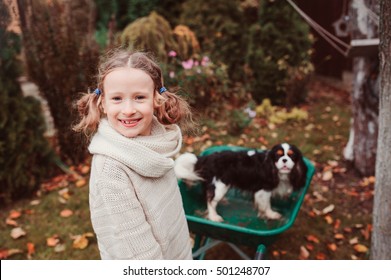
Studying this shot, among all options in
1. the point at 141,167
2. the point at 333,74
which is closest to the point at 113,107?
the point at 141,167

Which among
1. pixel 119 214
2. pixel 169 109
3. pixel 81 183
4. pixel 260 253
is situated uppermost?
pixel 169 109

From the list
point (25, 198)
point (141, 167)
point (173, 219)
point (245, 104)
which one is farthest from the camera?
point (245, 104)

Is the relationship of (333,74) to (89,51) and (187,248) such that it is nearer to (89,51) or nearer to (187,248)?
(89,51)

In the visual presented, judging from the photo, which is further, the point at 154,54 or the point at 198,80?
the point at 198,80

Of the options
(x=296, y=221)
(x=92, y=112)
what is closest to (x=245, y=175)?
(x=296, y=221)

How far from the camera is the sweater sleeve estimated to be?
140 cm

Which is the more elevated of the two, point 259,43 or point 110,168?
point 110,168

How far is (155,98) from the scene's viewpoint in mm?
1622

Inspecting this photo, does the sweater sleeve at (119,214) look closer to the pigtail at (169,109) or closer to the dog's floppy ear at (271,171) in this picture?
the pigtail at (169,109)

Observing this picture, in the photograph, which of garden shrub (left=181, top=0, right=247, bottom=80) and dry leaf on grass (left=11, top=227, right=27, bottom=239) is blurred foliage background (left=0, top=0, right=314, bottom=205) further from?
dry leaf on grass (left=11, top=227, right=27, bottom=239)

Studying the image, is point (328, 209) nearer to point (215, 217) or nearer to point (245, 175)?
point (245, 175)

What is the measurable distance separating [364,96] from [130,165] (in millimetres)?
2814

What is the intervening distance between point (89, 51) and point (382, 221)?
3.13m
